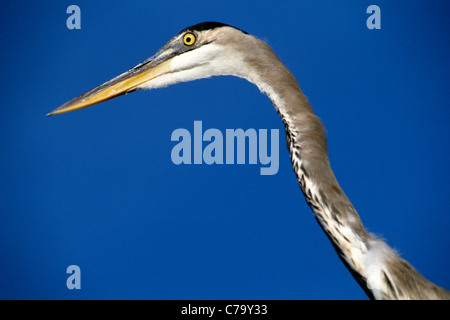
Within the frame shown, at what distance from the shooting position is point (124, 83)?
61.1 inches

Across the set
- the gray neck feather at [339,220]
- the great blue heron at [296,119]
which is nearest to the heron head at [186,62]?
the great blue heron at [296,119]

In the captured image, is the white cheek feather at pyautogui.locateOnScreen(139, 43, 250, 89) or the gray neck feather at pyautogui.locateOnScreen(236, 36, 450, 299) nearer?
the gray neck feather at pyautogui.locateOnScreen(236, 36, 450, 299)

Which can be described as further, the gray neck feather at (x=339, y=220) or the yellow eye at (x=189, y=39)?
the yellow eye at (x=189, y=39)

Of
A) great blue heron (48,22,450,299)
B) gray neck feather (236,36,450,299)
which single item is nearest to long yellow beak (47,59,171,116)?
great blue heron (48,22,450,299)

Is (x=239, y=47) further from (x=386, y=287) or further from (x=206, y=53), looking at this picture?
(x=386, y=287)

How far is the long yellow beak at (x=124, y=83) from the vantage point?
60.6 inches

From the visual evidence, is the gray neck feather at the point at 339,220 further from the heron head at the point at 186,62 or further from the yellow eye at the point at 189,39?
the yellow eye at the point at 189,39

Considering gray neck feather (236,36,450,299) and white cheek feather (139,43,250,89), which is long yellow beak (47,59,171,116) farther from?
gray neck feather (236,36,450,299)

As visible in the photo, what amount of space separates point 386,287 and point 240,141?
98 centimetres

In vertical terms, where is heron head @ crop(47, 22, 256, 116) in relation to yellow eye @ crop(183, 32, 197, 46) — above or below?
below

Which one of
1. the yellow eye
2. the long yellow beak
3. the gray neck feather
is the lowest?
the gray neck feather

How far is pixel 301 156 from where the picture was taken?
1275mm

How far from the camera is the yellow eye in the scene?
4.93 ft
